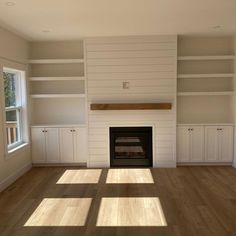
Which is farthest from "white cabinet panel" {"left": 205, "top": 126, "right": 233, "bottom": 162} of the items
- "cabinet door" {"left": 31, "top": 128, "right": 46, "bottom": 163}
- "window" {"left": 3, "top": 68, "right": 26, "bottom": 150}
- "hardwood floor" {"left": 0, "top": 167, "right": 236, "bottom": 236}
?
"window" {"left": 3, "top": 68, "right": 26, "bottom": 150}

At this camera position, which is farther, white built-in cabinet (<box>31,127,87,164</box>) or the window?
white built-in cabinet (<box>31,127,87,164</box>)

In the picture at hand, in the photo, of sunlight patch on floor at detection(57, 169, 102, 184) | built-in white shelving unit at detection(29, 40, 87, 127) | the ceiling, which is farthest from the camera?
built-in white shelving unit at detection(29, 40, 87, 127)

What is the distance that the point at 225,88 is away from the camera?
5582 millimetres

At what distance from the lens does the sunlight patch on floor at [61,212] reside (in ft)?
10.3

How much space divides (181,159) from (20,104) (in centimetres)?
339

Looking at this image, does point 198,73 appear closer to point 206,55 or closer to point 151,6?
point 206,55

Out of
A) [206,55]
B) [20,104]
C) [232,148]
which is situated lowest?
[232,148]

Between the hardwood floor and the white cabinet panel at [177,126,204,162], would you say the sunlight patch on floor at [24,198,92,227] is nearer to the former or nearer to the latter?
the hardwood floor

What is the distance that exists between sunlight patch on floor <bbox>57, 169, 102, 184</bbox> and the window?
110cm

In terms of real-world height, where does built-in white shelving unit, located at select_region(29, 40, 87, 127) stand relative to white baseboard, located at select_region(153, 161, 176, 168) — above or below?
above

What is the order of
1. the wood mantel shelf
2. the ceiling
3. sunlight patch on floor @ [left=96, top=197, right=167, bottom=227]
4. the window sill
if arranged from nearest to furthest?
sunlight patch on floor @ [left=96, top=197, right=167, bottom=227], the ceiling, the window sill, the wood mantel shelf

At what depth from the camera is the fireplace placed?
547cm

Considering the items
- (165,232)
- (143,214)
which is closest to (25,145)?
(143,214)

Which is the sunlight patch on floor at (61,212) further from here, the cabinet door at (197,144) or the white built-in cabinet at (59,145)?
the cabinet door at (197,144)
